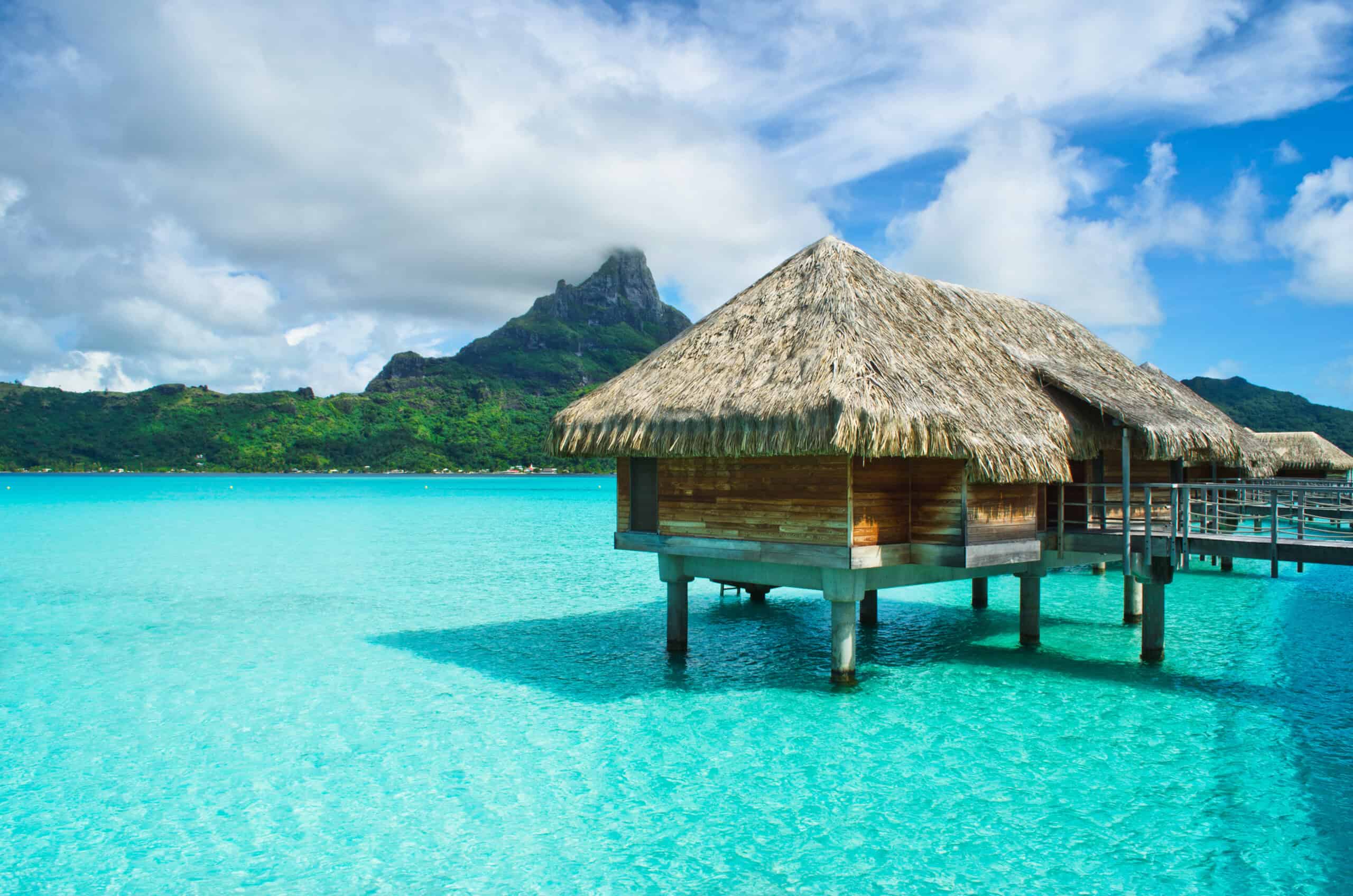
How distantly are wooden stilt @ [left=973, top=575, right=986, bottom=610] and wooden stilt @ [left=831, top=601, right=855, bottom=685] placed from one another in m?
7.14

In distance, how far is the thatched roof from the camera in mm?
30562

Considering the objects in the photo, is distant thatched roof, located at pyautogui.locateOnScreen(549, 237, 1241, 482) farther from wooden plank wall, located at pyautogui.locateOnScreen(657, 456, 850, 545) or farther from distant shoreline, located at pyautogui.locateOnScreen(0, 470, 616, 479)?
distant shoreline, located at pyautogui.locateOnScreen(0, 470, 616, 479)

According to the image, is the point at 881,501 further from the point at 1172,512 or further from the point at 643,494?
the point at 1172,512

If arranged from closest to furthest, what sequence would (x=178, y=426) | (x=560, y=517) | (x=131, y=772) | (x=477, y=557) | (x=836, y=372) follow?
(x=131, y=772) < (x=836, y=372) < (x=477, y=557) < (x=560, y=517) < (x=178, y=426)

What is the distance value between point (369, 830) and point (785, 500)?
20.2 ft

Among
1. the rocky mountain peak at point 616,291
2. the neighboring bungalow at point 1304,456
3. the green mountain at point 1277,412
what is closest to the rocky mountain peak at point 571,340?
the rocky mountain peak at point 616,291

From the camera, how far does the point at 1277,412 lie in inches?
2640

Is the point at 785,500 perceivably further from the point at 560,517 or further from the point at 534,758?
the point at 560,517

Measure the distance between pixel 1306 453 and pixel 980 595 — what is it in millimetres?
21242

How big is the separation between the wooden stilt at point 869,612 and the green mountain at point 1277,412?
57.3 m

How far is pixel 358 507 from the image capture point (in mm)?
56781

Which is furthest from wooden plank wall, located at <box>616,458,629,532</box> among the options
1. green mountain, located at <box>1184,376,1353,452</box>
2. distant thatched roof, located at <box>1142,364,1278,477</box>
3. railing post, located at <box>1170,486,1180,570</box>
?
green mountain, located at <box>1184,376,1353,452</box>

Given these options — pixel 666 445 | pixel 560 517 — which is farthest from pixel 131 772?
pixel 560 517

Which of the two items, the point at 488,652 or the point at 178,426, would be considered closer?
the point at 488,652
